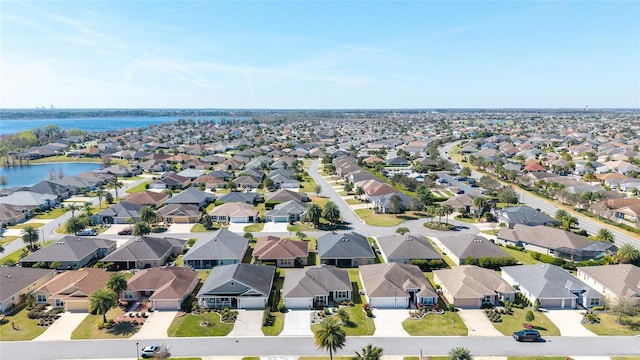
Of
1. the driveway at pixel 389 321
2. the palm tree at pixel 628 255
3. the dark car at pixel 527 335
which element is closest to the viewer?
the dark car at pixel 527 335

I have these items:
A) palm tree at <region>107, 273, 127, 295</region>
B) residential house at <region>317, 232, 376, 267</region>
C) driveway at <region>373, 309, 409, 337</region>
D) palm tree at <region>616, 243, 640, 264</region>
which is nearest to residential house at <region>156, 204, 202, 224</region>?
residential house at <region>317, 232, 376, 267</region>

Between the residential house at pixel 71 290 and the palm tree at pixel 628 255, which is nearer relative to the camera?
the residential house at pixel 71 290

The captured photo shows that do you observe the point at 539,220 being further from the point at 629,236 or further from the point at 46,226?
the point at 46,226

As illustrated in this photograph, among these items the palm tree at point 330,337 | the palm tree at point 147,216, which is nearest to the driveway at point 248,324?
the palm tree at point 330,337

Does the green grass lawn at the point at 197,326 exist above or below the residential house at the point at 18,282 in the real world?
below

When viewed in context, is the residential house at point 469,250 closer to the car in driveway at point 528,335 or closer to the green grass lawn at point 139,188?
the car in driveway at point 528,335

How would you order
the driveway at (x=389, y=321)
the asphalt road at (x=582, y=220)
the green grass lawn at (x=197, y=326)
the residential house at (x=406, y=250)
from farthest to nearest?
the asphalt road at (x=582, y=220) < the residential house at (x=406, y=250) < the driveway at (x=389, y=321) < the green grass lawn at (x=197, y=326)

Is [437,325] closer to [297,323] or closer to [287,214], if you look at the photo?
[297,323]

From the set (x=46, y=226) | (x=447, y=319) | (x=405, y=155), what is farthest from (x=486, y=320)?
(x=405, y=155)
